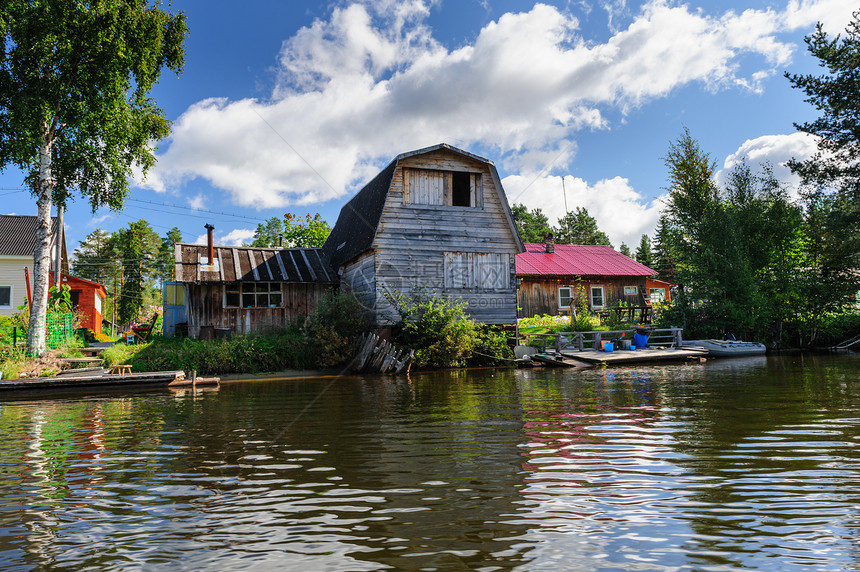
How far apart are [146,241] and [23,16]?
52863 mm

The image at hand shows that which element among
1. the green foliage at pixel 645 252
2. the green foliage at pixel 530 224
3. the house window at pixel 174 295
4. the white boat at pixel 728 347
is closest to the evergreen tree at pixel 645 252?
the green foliage at pixel 645 252

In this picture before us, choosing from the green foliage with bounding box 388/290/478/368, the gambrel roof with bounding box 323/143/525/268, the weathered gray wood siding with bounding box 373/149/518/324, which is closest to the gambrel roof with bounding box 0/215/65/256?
the gambrel roof with bounding box 323/143/525/268

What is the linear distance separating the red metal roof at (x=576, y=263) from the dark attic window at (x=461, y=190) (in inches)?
501

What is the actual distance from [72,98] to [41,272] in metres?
6.42

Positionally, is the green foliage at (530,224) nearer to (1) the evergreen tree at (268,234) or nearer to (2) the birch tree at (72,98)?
(1) the evergreen tree at (268,234)

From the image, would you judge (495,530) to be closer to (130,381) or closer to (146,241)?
(130,381)

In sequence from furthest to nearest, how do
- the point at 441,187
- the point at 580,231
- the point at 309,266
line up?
the point at 580,231 < the point at 309,266 < the point at 441,187

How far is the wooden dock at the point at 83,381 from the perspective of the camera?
1469cm

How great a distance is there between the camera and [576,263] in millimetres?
38031

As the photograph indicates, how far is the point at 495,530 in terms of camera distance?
3795 mm

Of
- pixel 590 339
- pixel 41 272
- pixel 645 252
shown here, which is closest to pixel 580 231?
pixel 645 252

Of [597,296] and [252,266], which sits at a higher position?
[252,266]

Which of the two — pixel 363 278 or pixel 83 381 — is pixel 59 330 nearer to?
pixel 83 381

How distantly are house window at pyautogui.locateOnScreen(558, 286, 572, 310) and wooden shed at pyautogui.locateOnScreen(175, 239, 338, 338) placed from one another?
18.1 metres
